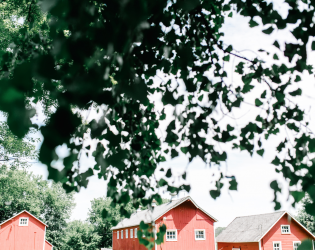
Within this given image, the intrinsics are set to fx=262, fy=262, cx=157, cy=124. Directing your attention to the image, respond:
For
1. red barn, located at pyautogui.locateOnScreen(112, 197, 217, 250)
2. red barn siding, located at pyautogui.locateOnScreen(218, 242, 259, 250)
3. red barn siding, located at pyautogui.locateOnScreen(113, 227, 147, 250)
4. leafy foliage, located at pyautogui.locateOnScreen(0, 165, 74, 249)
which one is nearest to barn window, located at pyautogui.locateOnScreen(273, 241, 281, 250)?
red barn siding, located at pyautogui.locateOnScreen(218, 242, 259, 250)

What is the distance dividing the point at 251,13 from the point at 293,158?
5.23ft

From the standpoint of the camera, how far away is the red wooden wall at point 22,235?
2606 cm

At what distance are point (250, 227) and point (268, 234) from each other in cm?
252

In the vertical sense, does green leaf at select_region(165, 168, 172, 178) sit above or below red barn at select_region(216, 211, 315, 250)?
above

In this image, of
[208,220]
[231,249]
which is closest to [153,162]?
[208,220]

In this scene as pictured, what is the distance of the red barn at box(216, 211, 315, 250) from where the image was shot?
24219 millimetres

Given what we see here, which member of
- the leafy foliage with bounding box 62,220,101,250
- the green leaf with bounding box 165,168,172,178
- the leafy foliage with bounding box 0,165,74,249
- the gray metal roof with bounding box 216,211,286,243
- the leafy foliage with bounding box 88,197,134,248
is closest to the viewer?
the green leaf with bounding box 165,168,172,178

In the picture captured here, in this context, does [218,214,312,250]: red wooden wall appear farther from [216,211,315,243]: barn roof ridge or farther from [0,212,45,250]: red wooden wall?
[0,212,45,250]: red wooden wall

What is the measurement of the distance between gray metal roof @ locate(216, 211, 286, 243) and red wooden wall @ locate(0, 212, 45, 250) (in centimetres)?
1977

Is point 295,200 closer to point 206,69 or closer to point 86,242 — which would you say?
point 206,69

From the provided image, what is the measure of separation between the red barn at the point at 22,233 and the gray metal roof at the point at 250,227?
65.0 feet

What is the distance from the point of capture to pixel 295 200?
2.31 metres

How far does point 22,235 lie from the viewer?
26984 mm

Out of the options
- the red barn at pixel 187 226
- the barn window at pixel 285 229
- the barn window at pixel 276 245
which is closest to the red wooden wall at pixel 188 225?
the red barn at pixel 187 226
